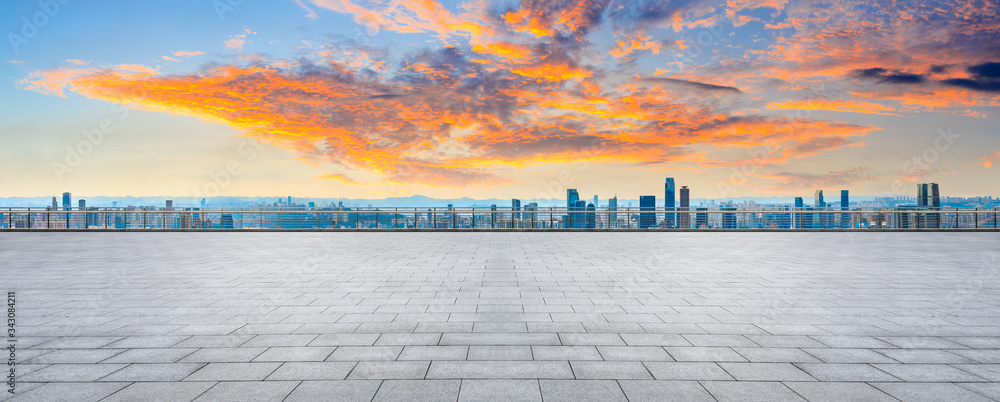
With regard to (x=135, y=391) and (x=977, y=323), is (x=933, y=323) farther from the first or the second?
(x=135, y=391)

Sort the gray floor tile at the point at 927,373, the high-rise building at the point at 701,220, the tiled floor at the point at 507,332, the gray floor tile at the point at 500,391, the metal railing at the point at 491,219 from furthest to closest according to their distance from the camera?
the high-rise building at the point at 701,220 < the metal railing at the point at 491,219 < the gray floor tile at the point at 927,373 < the tiled floor at the point at 507,332 < the gray floor tile at the point at 500,391

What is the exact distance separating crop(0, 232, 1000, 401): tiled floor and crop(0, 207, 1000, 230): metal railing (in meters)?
12.0

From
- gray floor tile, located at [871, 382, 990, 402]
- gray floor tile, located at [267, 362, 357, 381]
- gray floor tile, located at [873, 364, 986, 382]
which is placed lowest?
gray floor tile, located at [871, 382, 990, 402]

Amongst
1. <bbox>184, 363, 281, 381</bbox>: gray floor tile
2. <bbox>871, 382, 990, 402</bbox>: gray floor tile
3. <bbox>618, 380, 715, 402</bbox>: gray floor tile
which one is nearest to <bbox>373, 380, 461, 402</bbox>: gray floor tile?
<bbox>184, 363, 281, 381</bbox>: gray floor tile

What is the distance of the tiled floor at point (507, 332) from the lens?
11.6 feet

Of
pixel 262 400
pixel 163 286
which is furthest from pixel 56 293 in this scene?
pixel 262 400

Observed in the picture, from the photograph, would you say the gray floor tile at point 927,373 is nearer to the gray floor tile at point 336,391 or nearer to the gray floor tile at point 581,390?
the gray floor tile at point 581,390

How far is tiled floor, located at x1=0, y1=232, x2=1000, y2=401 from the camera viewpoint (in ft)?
11.6

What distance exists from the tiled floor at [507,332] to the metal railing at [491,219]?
471 inches

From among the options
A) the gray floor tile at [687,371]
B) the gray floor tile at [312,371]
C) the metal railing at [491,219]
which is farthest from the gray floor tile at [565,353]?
the metal railing at [491,219]

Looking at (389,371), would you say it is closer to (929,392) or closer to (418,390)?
(418,390)

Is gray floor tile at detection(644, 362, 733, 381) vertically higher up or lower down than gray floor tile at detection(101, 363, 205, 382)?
lower down

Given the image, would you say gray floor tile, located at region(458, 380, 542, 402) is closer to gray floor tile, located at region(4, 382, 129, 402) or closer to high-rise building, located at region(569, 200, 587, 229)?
gray floor tile, located at region(4, 382, 129, 402)

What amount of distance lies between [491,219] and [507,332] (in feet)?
58.2
